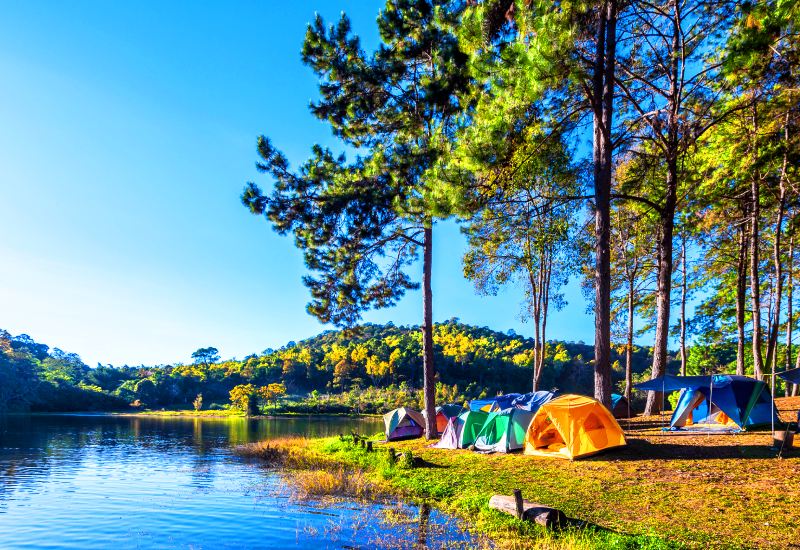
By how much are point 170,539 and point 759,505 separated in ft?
36.9

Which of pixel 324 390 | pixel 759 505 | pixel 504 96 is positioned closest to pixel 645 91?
pixel 504 96

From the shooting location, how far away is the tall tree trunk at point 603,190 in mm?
14172

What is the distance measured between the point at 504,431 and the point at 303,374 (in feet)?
379

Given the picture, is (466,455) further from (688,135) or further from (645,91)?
(645,91)

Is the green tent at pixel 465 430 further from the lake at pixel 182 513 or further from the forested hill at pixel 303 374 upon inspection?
the forested hill at pixel 303 374

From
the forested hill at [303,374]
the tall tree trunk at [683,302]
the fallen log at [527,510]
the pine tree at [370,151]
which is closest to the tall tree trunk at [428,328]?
the pine tree at [370,151]

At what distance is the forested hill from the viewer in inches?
3816

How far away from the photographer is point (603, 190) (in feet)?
47.3

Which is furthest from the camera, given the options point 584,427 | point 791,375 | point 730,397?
point 730,397

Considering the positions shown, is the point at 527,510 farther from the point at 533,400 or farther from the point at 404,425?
the point at 404,425

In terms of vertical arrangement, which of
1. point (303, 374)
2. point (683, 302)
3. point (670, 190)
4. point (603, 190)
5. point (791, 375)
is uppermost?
point (670, 190)

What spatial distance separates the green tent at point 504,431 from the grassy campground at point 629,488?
788 millimetres

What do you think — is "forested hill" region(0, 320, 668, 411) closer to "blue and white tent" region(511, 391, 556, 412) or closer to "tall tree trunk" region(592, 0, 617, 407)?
"blue and white tent" region(511, 391, 556, 412)

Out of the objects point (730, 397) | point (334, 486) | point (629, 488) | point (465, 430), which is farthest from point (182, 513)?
point (730, 397)
